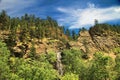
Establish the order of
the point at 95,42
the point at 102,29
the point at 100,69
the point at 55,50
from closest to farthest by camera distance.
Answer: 1. the point at 100,69
2. the point at 55,50
3. the point at 95,42
4. the point at 102,29

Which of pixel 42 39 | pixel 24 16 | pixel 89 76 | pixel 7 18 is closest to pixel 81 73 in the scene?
pixel 89 76

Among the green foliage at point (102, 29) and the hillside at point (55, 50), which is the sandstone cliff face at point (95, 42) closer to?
the hillside at point (55, 50)

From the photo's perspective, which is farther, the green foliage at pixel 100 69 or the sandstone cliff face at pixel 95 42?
the sandstone cliff face at pixel 95 42

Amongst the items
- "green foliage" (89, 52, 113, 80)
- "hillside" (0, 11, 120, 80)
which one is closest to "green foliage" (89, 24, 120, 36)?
"hillside" (0, 11, 120, 80)

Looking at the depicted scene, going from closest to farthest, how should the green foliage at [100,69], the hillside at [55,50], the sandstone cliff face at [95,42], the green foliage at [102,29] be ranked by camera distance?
1. the green foliage at [100,69]
2. the hillside at [55,50]
3. the sandstone cliff face at [95,42]
4. the green foliage at [102,29]

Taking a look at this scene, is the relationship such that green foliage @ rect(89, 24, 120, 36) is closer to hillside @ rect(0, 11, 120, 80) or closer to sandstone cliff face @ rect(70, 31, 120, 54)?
hillside @ rect(0, 11, 120, 80)

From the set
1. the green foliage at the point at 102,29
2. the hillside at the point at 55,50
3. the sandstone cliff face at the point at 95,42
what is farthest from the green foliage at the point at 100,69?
the green foliage at the point at 102,29

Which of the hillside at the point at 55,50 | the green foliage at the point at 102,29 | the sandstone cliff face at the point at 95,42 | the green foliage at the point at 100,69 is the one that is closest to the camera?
the green foliage at the point at 100,69

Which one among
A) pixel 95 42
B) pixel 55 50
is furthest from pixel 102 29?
pixel 55 50

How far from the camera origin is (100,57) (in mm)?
93500

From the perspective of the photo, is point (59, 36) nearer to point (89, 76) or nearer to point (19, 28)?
point (19, 28)

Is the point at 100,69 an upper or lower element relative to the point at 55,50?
lower

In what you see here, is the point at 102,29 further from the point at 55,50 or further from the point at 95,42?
the point at 55,50

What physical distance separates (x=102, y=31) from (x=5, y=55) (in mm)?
84813
